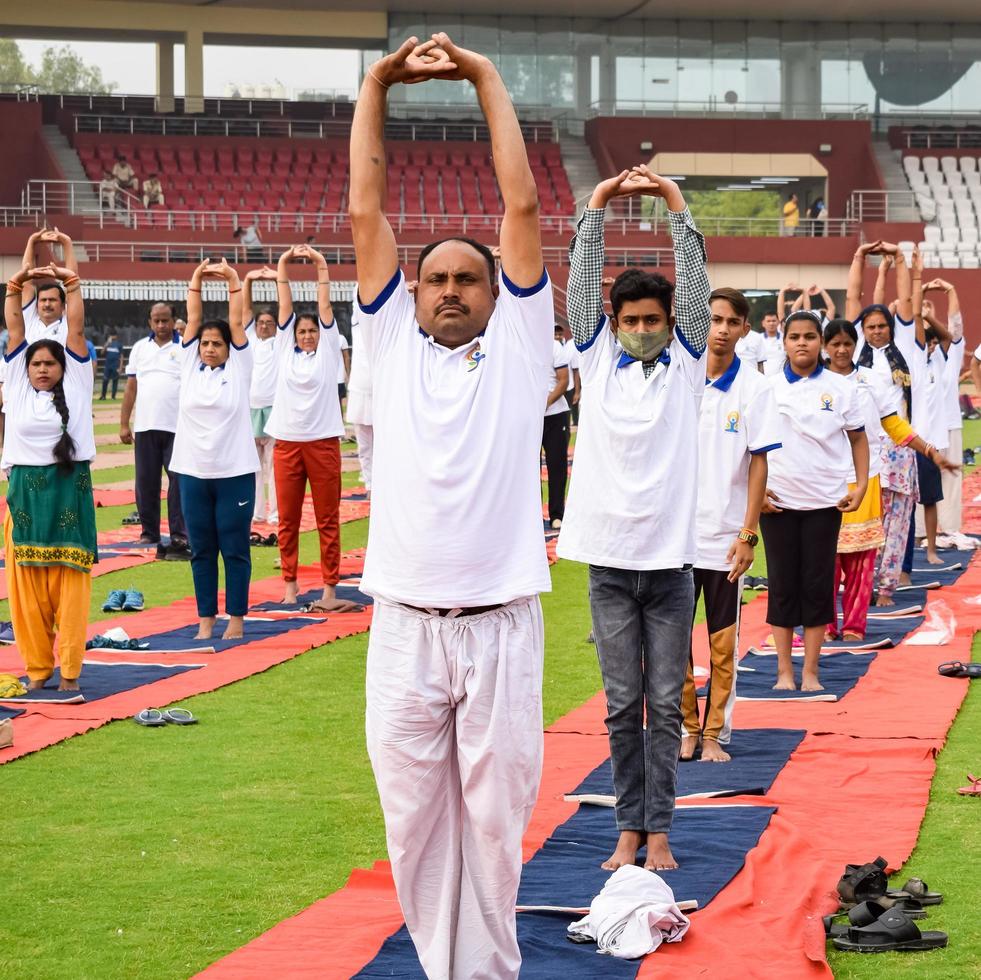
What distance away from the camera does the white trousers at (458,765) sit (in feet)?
12.6

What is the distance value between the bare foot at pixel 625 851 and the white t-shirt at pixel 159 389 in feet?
29.5

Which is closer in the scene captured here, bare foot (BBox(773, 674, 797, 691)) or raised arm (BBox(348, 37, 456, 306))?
raised arm (BBox(348, 37, 456, 306))

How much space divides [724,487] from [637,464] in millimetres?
1413

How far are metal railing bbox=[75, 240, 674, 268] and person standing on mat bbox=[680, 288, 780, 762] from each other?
2907cm

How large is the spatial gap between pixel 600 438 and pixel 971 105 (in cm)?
4588

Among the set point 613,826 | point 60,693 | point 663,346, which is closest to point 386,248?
point 663,346

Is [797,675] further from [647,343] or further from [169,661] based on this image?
[647,343]

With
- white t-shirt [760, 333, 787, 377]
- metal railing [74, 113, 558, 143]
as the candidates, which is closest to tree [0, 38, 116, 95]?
metal railing [74, 113, 558, 143]

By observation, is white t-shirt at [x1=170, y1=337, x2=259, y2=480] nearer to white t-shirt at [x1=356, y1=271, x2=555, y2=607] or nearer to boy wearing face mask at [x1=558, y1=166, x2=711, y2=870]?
boy wearing face mask at [x1=558, y1=166, x2=711, y2=870]

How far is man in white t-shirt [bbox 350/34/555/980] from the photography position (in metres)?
3.81

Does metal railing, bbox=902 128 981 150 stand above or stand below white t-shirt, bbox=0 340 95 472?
above

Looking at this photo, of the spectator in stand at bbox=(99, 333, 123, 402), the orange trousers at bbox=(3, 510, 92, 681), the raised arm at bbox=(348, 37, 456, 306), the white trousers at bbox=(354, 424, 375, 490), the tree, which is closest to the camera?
the raised arm at bbox=(348, 37, 456, 306)

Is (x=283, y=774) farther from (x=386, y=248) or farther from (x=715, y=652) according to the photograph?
(x=386, y=248)

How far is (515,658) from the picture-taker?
3.84 m
